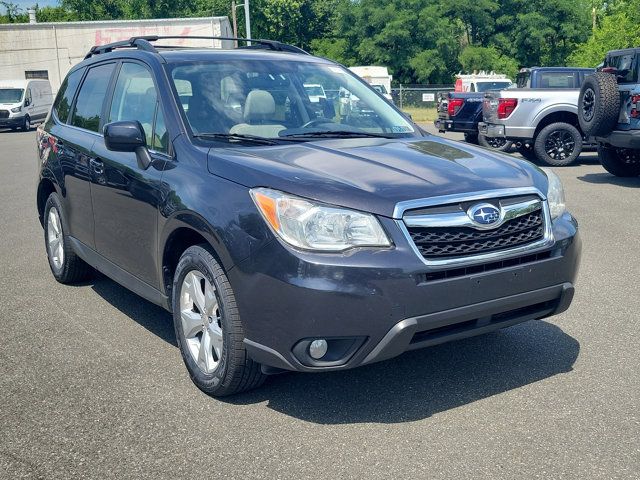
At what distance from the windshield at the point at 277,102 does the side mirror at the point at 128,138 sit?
287 millimetres

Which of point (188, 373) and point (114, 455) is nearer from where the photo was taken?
point (114, 455)

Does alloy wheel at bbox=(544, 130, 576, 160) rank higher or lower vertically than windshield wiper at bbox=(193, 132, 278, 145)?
lower

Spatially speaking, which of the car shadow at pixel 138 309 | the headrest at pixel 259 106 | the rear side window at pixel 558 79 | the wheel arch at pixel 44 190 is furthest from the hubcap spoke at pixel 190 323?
the rear side window at pixel 558 79

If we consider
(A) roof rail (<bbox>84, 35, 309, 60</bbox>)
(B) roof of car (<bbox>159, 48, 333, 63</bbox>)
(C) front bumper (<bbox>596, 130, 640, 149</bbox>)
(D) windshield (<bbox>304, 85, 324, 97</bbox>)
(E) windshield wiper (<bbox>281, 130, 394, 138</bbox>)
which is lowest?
(C) front bumper (<bbox>596, 130, 640, 149</bbox>)

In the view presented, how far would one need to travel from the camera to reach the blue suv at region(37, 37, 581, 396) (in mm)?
3350

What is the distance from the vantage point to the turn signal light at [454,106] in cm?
1861

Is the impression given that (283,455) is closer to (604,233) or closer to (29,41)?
(604,233)

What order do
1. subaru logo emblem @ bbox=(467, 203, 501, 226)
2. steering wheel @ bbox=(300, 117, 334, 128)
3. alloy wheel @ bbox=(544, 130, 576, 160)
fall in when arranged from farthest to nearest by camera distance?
alloy wheel @ bbox=(544, 130, 576, 160) → steering wheel @ bbox=(300, 117, 334, 128) → subaru logo emblem @ bbox=(467, 203, 501, 226)

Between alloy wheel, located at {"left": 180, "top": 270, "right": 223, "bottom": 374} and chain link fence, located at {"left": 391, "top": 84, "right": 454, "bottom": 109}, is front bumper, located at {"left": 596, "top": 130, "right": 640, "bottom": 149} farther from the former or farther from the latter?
chain link fence, located at {"left": 391, "top": 84, "right": 454, "bottom": 109}

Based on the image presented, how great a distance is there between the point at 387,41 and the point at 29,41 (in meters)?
24.9

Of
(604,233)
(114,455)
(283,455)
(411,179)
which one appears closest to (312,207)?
(411,179)

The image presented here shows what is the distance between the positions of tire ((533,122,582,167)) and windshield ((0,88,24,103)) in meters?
24.0

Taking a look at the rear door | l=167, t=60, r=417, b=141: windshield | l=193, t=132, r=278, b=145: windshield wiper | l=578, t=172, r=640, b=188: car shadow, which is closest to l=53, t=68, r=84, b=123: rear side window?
the rear door

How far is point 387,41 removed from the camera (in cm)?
5741
